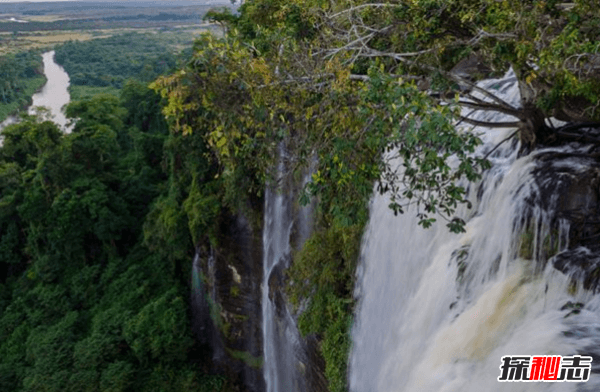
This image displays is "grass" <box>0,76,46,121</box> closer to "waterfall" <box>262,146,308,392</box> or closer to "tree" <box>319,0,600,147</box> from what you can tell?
"waterfall" <box>262,146,308,392</box>

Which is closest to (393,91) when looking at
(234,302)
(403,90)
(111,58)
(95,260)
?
(403,90)

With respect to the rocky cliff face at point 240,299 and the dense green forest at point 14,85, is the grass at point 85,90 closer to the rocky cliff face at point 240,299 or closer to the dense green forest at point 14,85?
the dense green forest at point 14,85

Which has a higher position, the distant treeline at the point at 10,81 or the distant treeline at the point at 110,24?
the distant treeline at the point at 110,24

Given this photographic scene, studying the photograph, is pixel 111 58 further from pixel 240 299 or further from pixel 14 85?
pixel 240 299

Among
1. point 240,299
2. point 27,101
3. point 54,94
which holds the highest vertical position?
point 54,94

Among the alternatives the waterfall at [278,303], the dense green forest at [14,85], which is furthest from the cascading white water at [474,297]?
the dense green forest at [14,85]

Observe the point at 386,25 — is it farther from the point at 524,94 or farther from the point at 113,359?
the point at 113,359

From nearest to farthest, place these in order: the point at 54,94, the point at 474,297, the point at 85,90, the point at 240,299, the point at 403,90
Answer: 1. the point at 403,90
2. the point at 474,297
3. the point at 240,299
4. the point at 85,90
5. the point at 54,94
